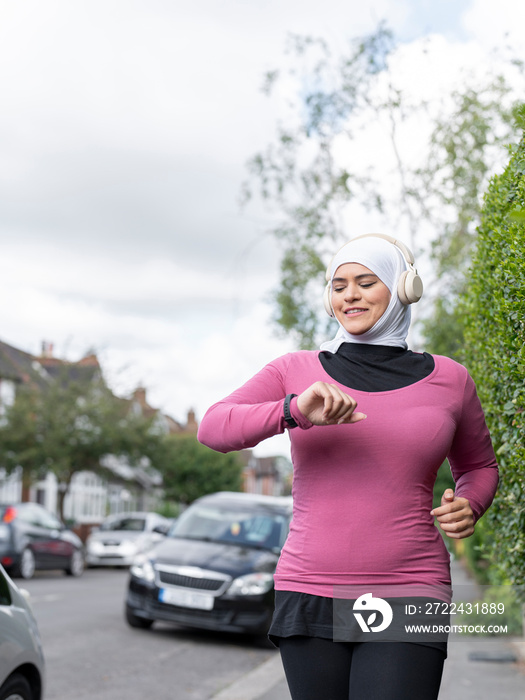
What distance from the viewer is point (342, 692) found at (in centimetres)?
227

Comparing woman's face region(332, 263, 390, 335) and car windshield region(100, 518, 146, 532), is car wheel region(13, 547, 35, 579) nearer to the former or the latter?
car windshield region(100, 518, 146, 532)

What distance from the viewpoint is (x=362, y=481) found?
2312mm

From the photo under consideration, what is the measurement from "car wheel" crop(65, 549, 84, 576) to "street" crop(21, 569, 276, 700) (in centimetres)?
775

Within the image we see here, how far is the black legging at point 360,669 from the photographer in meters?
2.19

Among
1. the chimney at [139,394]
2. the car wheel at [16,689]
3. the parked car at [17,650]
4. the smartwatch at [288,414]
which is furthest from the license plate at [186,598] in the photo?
the chimney at [139,394]

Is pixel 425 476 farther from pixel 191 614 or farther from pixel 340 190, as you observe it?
pixel 340 190

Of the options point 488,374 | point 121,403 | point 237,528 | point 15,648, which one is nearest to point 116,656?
point 237,528

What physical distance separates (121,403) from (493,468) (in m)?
31.5

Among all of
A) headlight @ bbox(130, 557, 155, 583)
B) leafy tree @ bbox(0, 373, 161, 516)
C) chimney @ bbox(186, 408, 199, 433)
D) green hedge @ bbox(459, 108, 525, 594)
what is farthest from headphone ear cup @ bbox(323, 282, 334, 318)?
chimney @ bbox(186, 408, 199, 433)

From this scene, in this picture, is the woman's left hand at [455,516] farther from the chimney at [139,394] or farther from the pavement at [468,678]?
the chimney at [139,394]

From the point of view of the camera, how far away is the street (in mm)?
7496

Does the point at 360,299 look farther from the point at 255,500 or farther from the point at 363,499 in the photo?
the point at 255,500

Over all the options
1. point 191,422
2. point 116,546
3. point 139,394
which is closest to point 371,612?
point 116,546

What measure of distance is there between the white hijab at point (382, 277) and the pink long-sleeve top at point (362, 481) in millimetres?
153
